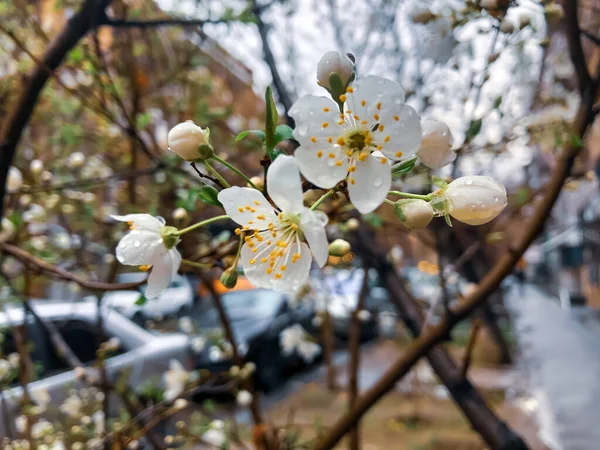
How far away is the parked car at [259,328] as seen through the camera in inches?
197

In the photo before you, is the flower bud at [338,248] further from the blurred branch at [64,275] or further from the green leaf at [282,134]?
the blurred branch at [64,275]

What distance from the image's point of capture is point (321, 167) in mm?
499

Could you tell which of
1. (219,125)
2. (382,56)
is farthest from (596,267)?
(219,125)

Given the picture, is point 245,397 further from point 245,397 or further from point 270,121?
point 270,121

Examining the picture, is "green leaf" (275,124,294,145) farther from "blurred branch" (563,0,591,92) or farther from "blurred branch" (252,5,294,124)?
"blurred branch" (252,5,294,124)

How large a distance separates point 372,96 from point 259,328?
197 inches

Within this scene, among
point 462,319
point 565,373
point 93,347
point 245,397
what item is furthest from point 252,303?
point 462,319

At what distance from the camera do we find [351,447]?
1906 millimetres

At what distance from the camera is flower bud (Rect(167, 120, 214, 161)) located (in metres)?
0.56

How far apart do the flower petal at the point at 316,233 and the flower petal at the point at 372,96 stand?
0.45 ft

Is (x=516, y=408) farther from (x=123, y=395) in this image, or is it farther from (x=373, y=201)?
(x=373, y=201)

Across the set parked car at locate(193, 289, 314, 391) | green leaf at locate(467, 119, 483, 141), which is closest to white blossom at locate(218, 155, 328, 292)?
green leaf at locate(467, 119, 483, 141)

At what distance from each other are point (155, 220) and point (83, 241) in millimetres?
1864

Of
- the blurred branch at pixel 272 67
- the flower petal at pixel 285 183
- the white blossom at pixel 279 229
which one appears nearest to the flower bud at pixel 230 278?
the white blossom at pixel 279 229
